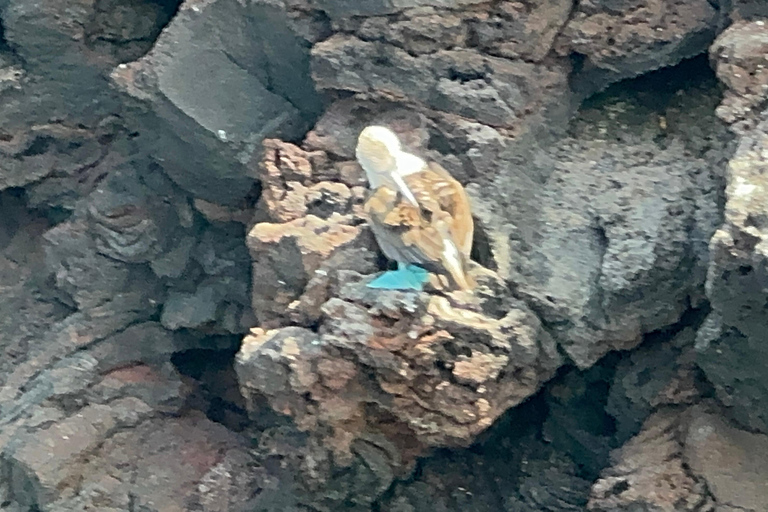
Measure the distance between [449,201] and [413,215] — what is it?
0.30ft

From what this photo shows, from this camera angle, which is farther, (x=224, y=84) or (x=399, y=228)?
(x=224, y=84)

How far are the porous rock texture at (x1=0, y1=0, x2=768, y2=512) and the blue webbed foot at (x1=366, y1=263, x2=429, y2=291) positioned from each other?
0.07 ft

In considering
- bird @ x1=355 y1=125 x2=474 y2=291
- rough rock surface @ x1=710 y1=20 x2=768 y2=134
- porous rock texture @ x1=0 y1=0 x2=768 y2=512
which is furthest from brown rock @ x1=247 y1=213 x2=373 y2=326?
rough rock surface @ x1=710 y1=20 x2=768 y2=134

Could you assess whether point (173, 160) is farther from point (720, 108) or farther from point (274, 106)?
point (720, 108)

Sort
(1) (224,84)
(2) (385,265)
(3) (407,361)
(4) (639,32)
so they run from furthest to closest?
(1) (224,84) < (4) (639,32) < (2) (385,265) < (3) (407,361)

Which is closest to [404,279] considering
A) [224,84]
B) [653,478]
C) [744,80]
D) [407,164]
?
[407,164]

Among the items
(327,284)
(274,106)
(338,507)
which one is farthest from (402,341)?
(274,106)

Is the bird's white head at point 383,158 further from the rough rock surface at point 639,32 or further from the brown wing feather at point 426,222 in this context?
the rough rock surface at point 639,32

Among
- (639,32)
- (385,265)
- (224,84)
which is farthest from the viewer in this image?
(224,84)

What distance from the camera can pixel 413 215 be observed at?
183cm

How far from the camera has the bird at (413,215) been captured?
182 centimetres

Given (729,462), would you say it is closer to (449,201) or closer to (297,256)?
(449,201)

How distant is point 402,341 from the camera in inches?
70.6

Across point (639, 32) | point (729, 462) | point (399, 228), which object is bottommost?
point (729, 462)
